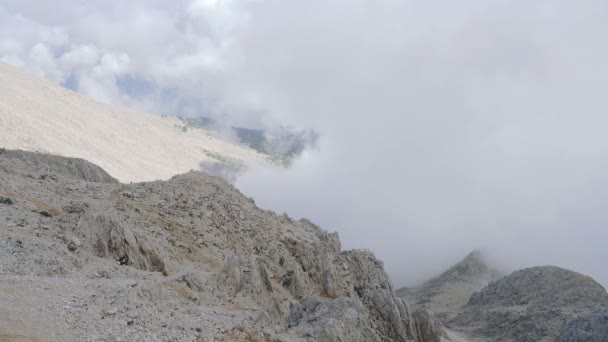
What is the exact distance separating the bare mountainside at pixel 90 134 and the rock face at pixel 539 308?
59.1 metres

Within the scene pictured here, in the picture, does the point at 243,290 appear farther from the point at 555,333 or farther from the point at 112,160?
the point at 112,160

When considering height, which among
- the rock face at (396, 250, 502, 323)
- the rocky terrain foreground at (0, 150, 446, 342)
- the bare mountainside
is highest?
the bare mountainside

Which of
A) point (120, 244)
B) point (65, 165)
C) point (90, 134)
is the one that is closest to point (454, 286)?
point (90, 134)

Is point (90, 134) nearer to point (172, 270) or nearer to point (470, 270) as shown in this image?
point (470, 270)

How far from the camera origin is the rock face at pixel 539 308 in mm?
52688

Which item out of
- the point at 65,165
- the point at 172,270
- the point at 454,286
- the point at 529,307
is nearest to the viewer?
the point at 172,270

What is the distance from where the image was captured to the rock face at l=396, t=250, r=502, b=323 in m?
91.2

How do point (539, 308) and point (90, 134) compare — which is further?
point (90, 134)

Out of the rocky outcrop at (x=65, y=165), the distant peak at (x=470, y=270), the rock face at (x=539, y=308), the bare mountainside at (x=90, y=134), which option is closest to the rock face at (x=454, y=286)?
the distant peak at (x=470, y=270)

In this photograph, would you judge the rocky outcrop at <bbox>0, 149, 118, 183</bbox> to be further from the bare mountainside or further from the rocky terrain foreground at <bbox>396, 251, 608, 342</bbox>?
the rocky terrain foreground at <bbox>396, 251, 608, 342</bbox>

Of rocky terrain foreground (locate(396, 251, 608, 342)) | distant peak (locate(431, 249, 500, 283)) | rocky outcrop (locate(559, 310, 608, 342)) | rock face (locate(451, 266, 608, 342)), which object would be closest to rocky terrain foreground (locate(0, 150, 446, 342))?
rocky outcrop (locate(559, 310, 608, 342))

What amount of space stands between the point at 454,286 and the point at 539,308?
33.1 metres

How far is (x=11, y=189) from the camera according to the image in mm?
23734

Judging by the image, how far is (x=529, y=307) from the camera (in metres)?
70.3
